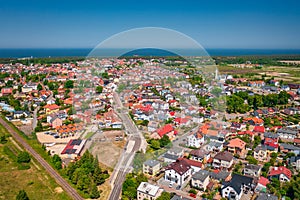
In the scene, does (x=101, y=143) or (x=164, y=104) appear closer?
(x=101, y=143)

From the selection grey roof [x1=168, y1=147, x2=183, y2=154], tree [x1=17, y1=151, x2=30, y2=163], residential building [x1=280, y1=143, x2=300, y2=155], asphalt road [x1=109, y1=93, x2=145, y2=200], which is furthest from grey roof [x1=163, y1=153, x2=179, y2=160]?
tree [x1=17, y1=151, x2=30, y2=163]

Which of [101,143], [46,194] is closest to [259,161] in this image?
[101,143]

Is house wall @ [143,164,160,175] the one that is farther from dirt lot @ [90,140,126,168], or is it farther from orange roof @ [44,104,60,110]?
orange roof @ [44,104,60,110]

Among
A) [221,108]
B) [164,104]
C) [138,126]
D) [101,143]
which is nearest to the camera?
[101,143]

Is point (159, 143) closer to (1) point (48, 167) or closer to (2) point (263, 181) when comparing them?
(2) point (263, 181)

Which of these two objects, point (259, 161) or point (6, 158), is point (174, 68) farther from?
point (6, 158)

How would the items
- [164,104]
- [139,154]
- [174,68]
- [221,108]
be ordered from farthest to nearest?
1. [164,104]
2. [174,68]
3. [221,108]
4. [139,154]

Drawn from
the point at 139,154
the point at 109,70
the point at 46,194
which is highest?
the point at 109,70

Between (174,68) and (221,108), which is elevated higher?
(174,68)
